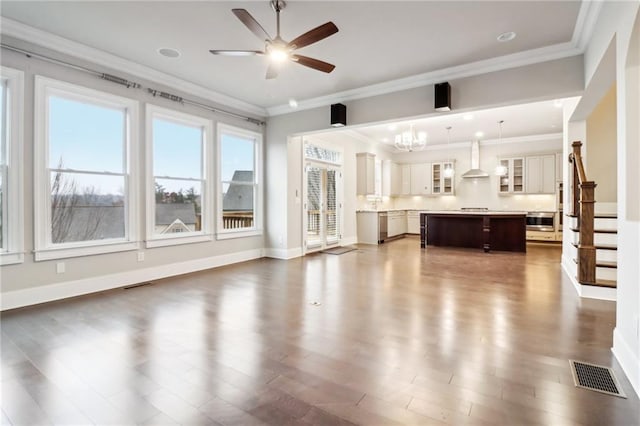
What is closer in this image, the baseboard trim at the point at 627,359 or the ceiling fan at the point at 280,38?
the baseboard trim at the point at 627,359

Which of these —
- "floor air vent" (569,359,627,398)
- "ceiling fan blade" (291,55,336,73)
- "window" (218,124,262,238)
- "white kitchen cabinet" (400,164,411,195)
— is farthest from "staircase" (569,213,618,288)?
"white kitchen cabinet" (400,164,411,195)

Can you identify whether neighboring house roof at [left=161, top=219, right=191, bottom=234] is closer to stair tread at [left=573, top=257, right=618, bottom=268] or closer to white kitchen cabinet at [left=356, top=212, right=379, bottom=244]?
white kitchen cabinet at [left=356, top=212, right=379, bottom=244]

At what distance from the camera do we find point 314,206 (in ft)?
24.8

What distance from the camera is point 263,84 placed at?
5.13 m

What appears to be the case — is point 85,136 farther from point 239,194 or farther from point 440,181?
point 440,181

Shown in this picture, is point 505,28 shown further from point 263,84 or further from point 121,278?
point 121,278

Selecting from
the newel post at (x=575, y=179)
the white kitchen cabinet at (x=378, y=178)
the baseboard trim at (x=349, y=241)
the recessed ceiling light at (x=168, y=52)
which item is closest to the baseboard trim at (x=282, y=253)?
the baseboard trim at (x=349, y=241)

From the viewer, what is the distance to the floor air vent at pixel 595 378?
190 cm

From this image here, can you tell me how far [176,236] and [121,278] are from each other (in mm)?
962

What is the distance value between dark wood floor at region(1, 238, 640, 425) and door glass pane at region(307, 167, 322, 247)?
126 inches

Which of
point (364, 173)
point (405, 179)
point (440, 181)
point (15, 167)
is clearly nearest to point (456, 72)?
point (364, 173)

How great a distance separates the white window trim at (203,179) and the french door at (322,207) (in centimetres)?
222

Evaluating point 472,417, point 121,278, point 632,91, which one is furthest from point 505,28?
point 121,278

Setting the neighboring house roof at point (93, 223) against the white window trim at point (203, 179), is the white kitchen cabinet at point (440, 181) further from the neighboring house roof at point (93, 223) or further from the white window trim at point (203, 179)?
the neighboring house roof at point (93, 223)
